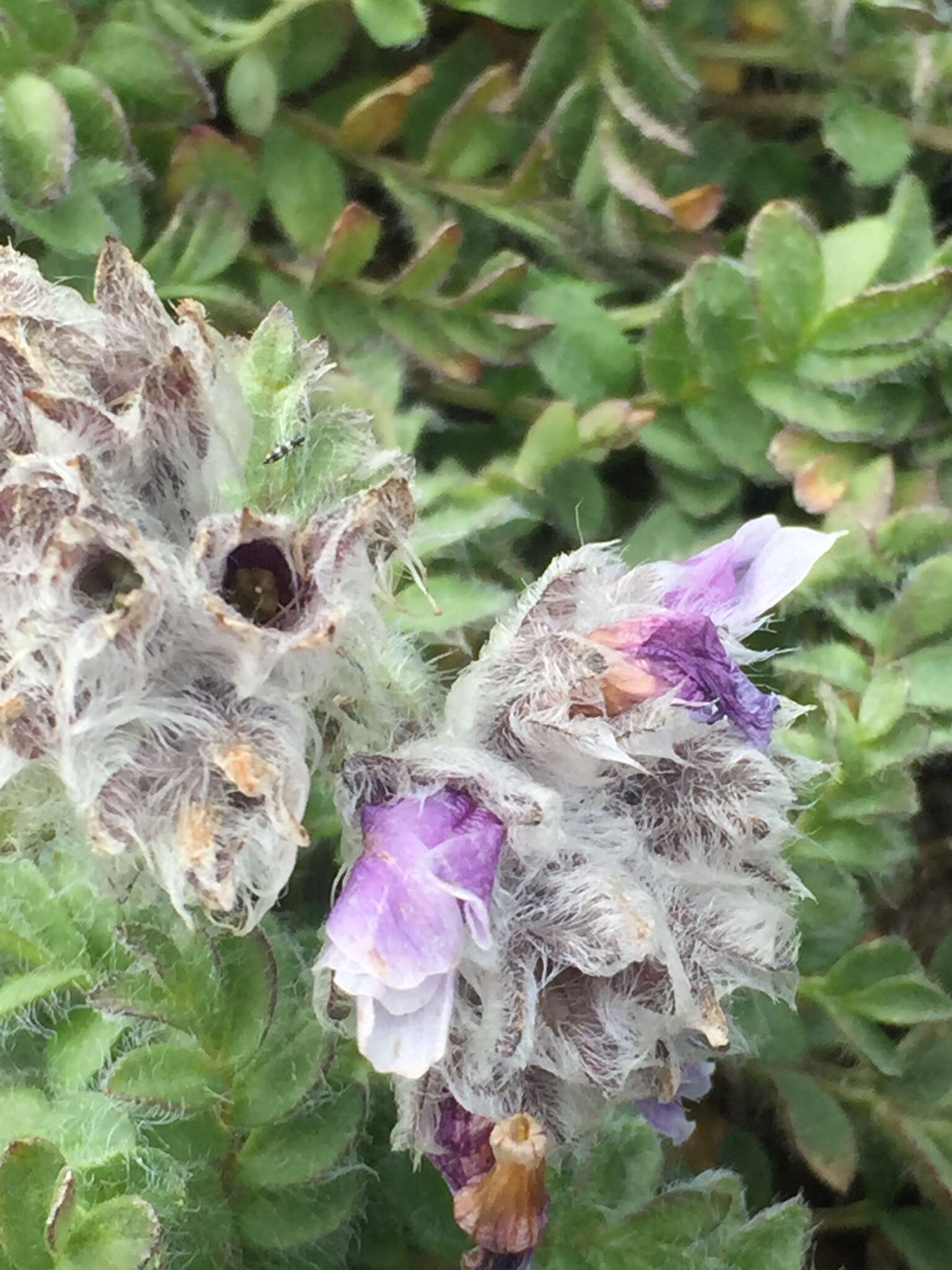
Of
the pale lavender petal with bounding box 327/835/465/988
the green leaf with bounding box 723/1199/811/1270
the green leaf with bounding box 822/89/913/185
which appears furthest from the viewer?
the green leaf with bounding box 822/89/913/185

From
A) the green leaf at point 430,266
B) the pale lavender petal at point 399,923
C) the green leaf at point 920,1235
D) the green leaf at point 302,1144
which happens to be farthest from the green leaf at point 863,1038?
the green leaf at point 430,266

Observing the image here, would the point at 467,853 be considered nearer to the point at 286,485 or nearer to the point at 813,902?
the point at 286,485

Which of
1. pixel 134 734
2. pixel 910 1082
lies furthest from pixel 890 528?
pixel 134 734

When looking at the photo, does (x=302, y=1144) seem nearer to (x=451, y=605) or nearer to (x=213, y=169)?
(x=451, y=605)

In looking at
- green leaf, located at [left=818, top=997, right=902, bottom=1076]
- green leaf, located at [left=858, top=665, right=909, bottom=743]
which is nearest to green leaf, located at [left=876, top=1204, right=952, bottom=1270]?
green leaf, located at [left=818, top=997, right=902, bottom=1076]

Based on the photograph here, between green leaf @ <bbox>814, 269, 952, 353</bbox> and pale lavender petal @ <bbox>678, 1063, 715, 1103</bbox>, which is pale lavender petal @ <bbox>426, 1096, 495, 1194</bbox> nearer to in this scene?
pale lavender petal @ <bbox>678, 1063, 715, 1103</bbox>

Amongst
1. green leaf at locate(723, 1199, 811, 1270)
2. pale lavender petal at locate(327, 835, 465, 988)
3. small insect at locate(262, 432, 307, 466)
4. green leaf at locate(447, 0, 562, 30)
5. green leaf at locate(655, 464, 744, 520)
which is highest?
green leaf at locate(447, 0, 562, 30)
